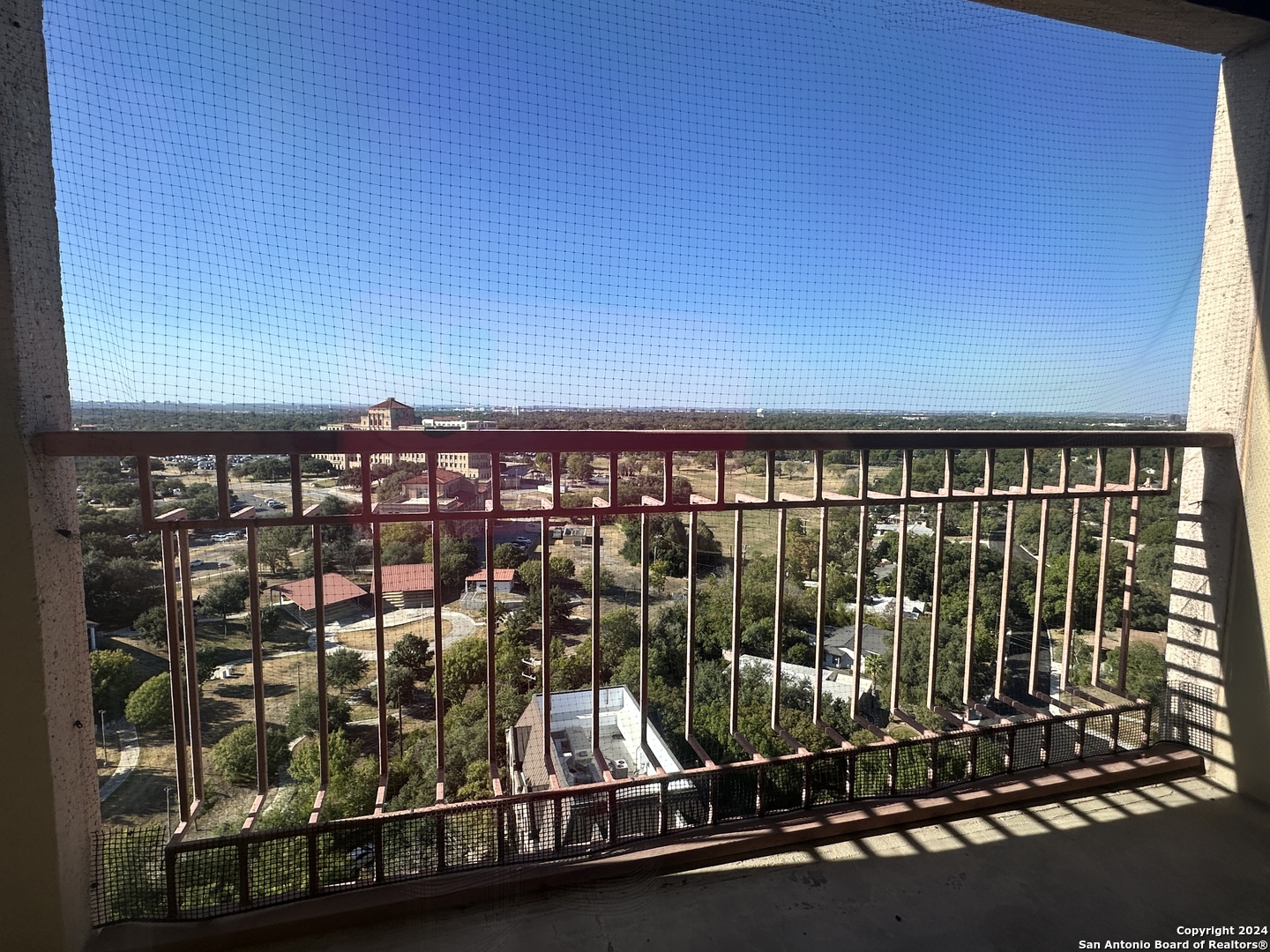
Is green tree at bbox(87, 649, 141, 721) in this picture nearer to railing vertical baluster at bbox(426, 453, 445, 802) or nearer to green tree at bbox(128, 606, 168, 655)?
green tree at bbox(128, 606, 168, 655)

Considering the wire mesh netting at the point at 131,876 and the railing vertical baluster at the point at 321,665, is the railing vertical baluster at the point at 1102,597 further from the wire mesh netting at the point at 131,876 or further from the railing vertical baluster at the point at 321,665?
the wire mesh netting at the point at 131,876

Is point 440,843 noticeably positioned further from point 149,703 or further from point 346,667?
point 149,703

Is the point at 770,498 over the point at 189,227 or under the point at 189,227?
under

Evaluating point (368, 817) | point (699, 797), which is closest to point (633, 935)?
point (699, 797)

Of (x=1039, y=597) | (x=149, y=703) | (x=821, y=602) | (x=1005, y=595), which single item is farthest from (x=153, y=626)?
(x=1039, y=597)

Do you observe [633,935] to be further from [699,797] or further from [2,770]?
[2,770]

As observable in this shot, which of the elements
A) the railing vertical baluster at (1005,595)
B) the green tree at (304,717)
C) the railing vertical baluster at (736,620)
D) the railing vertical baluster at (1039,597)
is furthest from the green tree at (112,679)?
the railing vertical baluster at (1039,597)

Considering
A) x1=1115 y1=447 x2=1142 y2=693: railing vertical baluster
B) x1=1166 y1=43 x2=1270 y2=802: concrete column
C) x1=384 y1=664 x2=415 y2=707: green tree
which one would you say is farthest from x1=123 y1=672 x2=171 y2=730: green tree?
x1=1166 y1=43 x2=1270 y2=802: concrete column
